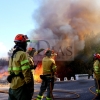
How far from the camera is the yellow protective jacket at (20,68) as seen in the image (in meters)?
4.45

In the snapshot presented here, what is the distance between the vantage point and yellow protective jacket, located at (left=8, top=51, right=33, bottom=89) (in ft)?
14.6

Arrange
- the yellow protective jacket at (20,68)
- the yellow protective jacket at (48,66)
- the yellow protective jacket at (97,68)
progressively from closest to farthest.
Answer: the yellow protective jacket at (20,68), the yellow protective jacket at (48,66), the yellow protective jacket at (97,68)

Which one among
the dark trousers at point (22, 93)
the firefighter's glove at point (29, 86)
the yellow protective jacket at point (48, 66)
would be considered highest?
the yellow protective jacket at point (48, 66)

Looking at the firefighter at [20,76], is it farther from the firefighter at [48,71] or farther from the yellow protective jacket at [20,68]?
the firefighter at [48,71]

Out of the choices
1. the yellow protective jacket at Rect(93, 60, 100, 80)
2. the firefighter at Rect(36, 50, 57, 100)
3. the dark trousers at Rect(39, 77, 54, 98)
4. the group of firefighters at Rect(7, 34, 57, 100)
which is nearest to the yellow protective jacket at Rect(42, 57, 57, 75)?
the firefighter at Rect(36, 50, 57, 100)

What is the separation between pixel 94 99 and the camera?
874 centimetres

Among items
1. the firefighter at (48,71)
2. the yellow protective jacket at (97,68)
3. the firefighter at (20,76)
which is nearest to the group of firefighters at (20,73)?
the firefighter at (20,76)

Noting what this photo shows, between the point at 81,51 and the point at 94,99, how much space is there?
21808mm

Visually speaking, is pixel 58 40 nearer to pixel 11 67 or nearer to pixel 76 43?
pixel 76 43

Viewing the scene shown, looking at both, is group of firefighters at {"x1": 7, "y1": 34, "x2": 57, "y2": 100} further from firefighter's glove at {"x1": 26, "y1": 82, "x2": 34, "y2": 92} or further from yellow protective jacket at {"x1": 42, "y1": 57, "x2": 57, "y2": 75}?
yellow protective jacket at {"x1": 42, "y1": 57, "x2": 57, "y2": 75}

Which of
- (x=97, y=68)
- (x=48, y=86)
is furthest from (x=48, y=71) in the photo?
(x=97, y=68)

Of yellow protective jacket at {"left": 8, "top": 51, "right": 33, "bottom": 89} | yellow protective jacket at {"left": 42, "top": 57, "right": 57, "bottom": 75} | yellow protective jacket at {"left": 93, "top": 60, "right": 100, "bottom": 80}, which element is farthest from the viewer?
yellow protective jacket at {"left": 93, "top": 60, "right": 100, "bottom": 80}

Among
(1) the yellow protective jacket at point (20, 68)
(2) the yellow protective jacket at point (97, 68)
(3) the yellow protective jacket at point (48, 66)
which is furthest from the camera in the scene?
(2) the yellow protective jacket at point (97, 68)

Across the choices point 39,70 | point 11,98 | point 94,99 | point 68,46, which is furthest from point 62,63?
point 11,98
